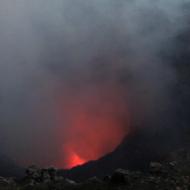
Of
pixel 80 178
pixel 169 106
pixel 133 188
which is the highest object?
pixel 169 106

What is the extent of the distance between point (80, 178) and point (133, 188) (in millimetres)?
15084

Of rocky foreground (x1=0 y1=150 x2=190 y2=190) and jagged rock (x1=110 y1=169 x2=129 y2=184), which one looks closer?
rocky foreground (x1=0 y1=150 x2=190 y2=190)

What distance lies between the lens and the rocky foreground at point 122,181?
2852 cm

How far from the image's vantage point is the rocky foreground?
1123 inches

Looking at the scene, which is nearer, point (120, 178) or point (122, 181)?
point (122, 181)

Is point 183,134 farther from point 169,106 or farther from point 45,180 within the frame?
point 45,180

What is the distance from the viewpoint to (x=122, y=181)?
94.2 feet

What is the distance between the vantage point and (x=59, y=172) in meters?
46.3

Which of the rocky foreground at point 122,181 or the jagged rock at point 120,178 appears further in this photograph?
the jagged rock at point 120,178

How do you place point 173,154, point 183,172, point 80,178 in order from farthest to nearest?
point 80,178 < point 173,154 < point 183,172

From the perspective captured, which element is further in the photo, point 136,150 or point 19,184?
point 136,150

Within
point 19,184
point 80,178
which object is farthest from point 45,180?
point 80,178

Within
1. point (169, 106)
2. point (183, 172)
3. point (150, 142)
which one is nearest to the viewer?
point (183, 172)

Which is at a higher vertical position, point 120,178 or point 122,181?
point 120,178
